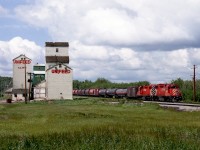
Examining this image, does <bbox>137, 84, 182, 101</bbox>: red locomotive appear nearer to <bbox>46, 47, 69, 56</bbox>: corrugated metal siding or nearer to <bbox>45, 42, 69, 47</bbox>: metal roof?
<bbox>46, 47, 69, 56</bbox>: corrugated metal siding

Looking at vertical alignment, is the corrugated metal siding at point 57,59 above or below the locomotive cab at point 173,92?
above

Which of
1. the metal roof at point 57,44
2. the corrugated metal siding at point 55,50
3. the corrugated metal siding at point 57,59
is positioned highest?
the metal roof at point 57,44

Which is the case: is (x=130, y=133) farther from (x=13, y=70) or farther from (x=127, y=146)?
(x=13, y=70)

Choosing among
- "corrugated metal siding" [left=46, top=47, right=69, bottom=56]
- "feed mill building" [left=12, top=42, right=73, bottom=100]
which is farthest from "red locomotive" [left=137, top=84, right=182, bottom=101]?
"corrugated metal siding" [left=46, top=47, right=69, bottom=56]

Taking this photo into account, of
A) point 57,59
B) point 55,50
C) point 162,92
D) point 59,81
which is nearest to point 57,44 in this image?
point 55,50

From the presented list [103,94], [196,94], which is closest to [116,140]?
[196,94]

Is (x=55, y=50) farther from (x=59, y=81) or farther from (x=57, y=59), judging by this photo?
(x=59, y=81)

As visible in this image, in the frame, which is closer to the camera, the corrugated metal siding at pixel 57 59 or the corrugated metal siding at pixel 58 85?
the corrugated metal siding at pixel 58 85

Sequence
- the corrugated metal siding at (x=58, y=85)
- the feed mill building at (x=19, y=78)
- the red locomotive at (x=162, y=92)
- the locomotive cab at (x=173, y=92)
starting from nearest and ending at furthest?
the locomotive cab at (x=173, y=92) < the red locomotive at (x=162, y=92) < the corrugated metal siding at (x=58, y=85) < the feed mill building at (x=19, y=78)

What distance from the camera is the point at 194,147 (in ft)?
70.6

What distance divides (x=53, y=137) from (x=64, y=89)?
87713 mm

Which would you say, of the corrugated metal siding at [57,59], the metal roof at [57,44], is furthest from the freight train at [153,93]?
the metal roof at [57,44]

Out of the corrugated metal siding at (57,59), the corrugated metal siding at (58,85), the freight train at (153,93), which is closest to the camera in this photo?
the freight train at (153,93)

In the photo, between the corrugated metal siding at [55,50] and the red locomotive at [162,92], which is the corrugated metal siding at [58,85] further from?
the red locomotive at [162,92]
